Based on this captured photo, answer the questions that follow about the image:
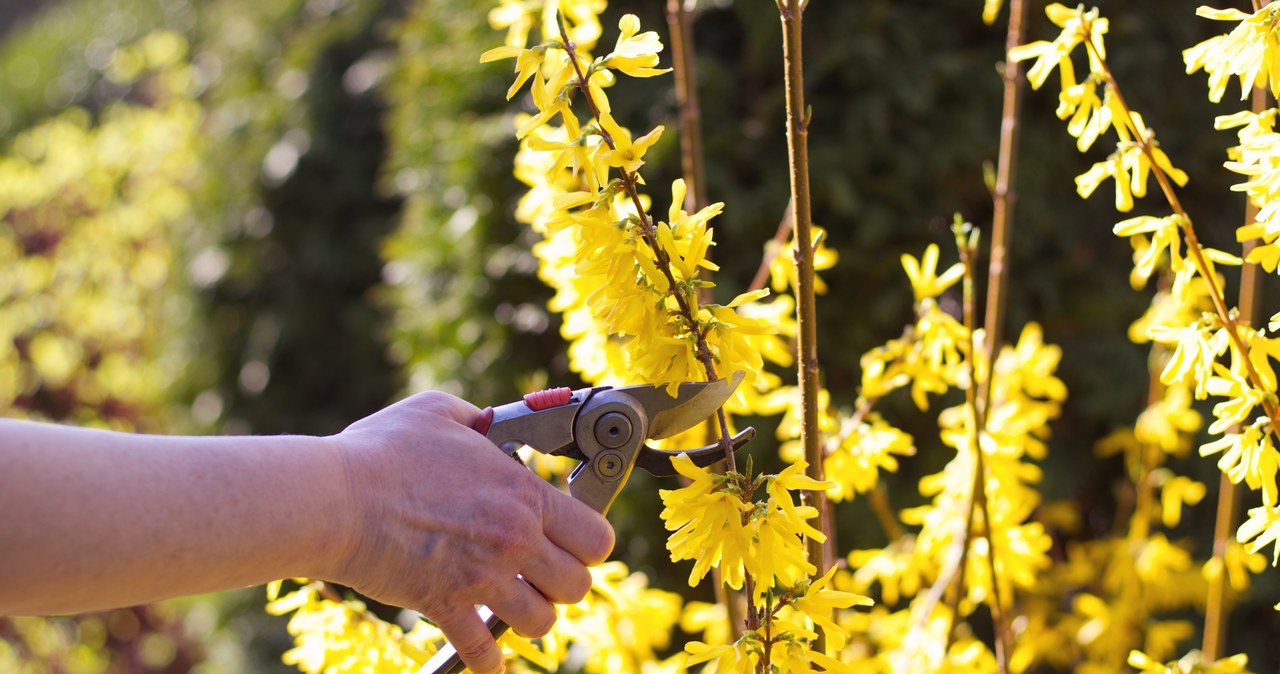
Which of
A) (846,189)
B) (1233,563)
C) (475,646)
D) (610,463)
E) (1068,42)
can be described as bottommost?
(1233,563)

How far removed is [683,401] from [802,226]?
0.70 feet

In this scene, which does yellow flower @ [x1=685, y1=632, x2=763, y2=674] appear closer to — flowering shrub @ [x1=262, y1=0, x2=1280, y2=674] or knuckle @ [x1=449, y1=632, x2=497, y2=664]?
flowering shrub @ [x1=262, y1=0, x2=1280, y2=674]

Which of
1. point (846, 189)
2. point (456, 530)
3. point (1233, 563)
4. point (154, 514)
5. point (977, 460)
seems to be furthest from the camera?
point (846, 189)

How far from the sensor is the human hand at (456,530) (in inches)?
38.8

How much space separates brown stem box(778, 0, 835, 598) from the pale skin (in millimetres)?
263

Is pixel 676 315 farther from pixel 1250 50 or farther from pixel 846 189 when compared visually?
pixel 846 189

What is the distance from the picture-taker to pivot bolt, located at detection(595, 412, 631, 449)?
3.70ft

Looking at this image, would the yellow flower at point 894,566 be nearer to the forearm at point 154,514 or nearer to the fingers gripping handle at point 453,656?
the fingers gripping handle at point 453,656

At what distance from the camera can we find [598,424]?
113 centimetres

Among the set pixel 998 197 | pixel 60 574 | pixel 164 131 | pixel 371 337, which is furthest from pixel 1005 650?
pixel 164 131

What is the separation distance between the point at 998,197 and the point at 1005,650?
0.63m

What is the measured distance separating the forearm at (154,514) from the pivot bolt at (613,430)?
10.9 inches

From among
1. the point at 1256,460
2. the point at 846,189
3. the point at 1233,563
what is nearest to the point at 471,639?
the point at 1256,460

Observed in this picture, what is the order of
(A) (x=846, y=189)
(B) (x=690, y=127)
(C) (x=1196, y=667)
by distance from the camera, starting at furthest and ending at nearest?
1. (A) (x=846, y=189)
2. (B) (x=690, y=127)
3. (C) (x=1196, y=667)
